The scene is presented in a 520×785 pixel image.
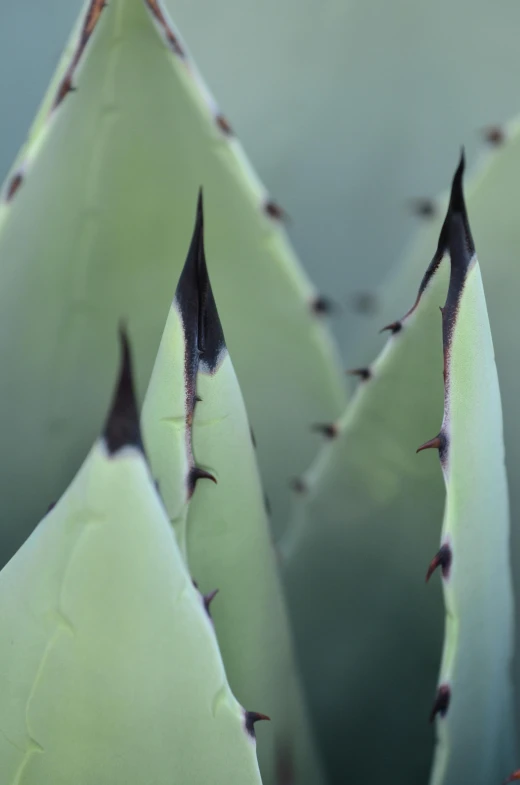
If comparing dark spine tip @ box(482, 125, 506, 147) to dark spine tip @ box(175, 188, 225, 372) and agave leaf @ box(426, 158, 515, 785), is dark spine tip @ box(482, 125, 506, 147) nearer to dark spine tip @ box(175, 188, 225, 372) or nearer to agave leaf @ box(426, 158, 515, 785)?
agave leaf @ box(426, 158, 515, 785)

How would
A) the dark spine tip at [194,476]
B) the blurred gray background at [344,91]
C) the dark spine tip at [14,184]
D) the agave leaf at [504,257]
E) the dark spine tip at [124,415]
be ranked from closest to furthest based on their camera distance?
the dark spine tip at [124,415], the dark spine tip at [194,476], the dark spine tip at [14,184], the agave leaf at [504,257], the blurred gray background at [344,91]

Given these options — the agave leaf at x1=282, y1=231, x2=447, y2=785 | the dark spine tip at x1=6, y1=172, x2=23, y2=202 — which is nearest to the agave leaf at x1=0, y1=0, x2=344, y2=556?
the dark spine tip at x1=6, y1=172, x2=23, y2=202

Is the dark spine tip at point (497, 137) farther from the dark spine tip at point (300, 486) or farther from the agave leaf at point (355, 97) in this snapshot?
the dark spine tip at point (300, 486)

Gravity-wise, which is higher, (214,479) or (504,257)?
(504,257)

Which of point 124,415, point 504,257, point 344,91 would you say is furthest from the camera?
point 344,91

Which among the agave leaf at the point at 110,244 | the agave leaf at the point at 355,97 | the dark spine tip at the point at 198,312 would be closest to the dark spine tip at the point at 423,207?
the agave leaf at the point at 355,97

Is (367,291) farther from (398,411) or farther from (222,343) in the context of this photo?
(222,343)

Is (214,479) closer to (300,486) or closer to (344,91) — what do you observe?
(300,486)

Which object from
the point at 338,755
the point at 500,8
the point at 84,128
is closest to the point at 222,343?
the point at 84,128

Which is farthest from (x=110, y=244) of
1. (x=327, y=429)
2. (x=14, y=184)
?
(x=327, y=429)
